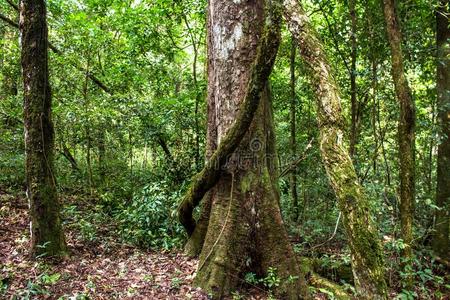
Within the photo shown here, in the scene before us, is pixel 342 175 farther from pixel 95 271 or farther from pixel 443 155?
pixel 443 155

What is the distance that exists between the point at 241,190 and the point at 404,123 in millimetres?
2439

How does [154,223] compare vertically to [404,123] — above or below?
below

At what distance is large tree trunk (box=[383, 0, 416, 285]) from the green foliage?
145 inches

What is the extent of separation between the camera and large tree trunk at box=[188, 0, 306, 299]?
4.77 meters

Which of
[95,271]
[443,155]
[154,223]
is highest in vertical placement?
[443,155]

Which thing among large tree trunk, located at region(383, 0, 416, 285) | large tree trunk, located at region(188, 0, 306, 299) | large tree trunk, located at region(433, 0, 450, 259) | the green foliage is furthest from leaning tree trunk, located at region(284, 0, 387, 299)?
large tree trunk, located at region(433, 0, 450, 259)

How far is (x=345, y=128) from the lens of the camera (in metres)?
2.78

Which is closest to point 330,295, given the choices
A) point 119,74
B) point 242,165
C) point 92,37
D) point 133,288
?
point 242,165

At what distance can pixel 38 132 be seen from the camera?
5.48 m

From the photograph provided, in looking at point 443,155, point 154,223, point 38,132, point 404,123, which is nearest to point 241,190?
point 404,123

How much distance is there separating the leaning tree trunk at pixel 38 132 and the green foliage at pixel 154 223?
1479 millimetres

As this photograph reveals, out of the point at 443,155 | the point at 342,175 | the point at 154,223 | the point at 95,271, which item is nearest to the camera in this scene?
the point at 342,175

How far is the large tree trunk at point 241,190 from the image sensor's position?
15.6 ft

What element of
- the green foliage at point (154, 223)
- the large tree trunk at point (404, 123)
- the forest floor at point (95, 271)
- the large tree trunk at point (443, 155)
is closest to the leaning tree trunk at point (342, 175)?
the forest floor at point (95, 271)
